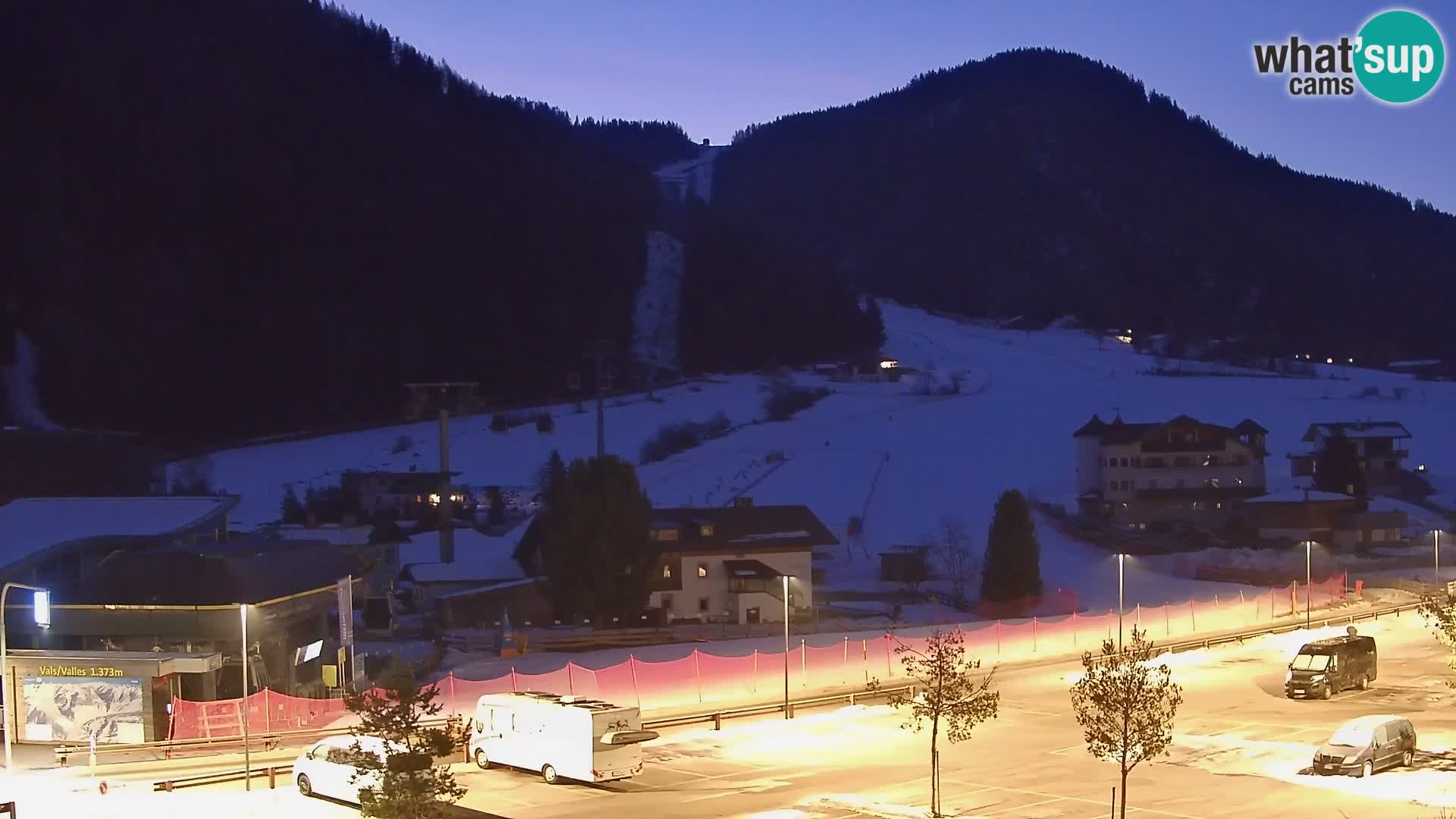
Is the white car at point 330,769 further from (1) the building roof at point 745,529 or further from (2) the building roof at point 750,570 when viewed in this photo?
(1) the building roof at point 745,529

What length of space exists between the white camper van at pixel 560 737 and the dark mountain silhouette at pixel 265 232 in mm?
93241

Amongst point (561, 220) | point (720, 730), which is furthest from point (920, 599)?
point (561, 220)

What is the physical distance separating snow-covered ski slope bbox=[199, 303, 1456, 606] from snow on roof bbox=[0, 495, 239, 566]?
2342 centimetres

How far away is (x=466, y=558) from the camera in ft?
184

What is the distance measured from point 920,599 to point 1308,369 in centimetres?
10808

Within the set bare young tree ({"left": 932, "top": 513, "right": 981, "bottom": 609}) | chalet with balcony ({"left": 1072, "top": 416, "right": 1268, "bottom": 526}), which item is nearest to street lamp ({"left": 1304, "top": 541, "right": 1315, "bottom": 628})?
chalet with balcony ({"left": 1072, "top": 416, "right": 1268, "bottom": 526})

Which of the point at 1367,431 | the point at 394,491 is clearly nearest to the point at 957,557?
the point at 394,491

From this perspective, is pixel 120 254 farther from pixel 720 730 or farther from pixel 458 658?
pixel 720 730

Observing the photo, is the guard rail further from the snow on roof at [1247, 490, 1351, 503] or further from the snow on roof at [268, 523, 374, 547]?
the snow on roof at [268, 523, 374, 547]

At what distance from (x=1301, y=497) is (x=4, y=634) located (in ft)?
187

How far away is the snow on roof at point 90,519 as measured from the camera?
37.2 metres

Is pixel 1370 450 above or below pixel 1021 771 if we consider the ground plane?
above

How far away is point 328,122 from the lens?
486 ft

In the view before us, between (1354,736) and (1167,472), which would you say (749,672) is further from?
(1167,472)
